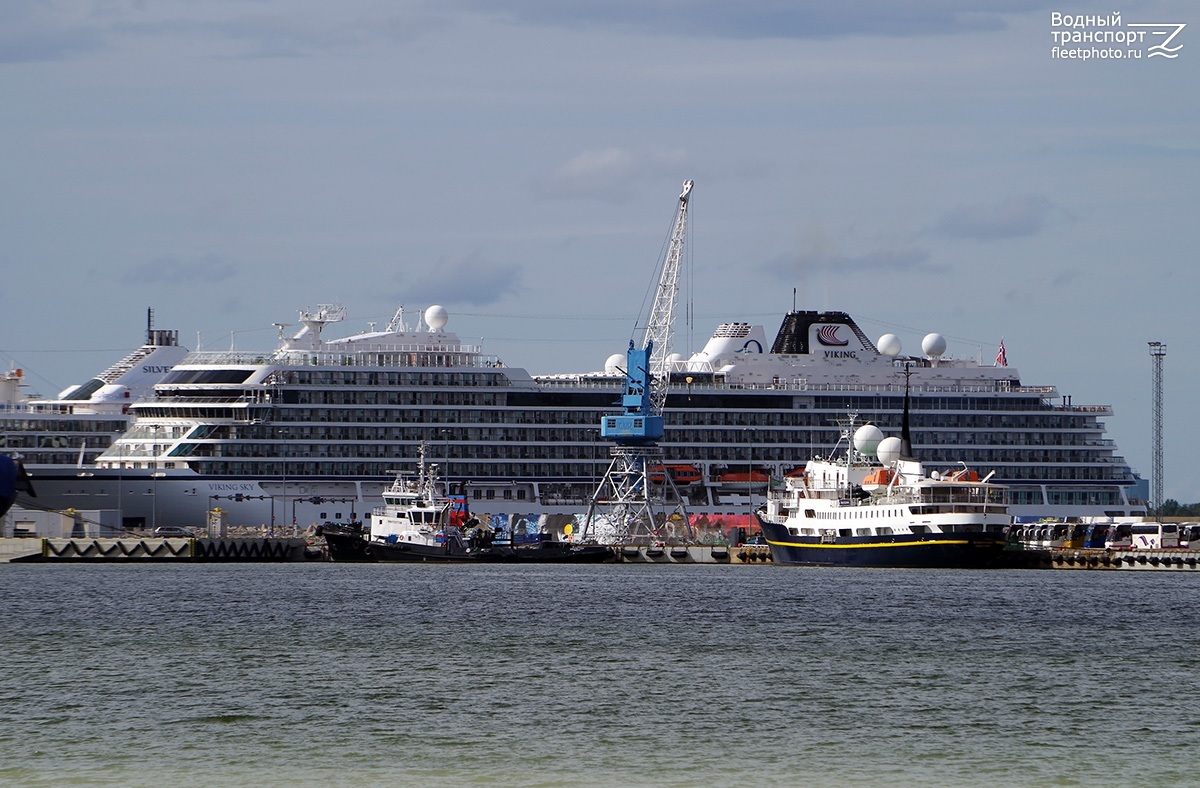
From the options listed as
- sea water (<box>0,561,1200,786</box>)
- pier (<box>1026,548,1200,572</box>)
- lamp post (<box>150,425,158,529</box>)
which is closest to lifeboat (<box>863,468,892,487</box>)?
pier (<box>1026,548,1200,572</box>)

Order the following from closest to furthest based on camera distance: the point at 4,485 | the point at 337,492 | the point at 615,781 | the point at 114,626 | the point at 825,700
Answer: the point at 615,781
the point at 825,700
the point at 114,626
the point at 4,485
the point at 337,492

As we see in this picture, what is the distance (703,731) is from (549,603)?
119 feet

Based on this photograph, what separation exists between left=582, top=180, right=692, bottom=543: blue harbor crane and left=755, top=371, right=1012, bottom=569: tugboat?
13.5 m

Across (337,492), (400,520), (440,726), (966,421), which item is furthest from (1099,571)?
(440,726)

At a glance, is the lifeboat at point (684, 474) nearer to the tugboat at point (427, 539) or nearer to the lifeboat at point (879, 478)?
the tugboat at point (427, 539)

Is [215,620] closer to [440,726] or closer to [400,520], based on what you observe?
[440,726]

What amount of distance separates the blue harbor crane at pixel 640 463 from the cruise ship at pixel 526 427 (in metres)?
2.12

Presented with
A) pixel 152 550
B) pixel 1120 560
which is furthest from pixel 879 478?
pixel 152 550

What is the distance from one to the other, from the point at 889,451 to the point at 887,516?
7659mm

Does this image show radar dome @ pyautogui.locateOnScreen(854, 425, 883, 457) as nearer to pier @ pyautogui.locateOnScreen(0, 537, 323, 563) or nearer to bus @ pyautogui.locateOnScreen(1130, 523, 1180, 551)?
bus @ pyautogui.locateOnScreen(1130, 523, 1180, 551)

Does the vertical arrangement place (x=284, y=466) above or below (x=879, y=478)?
above

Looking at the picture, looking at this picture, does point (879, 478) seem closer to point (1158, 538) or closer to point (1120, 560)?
point (1120, 560)

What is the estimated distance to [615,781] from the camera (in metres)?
33.0

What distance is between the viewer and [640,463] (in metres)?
129
